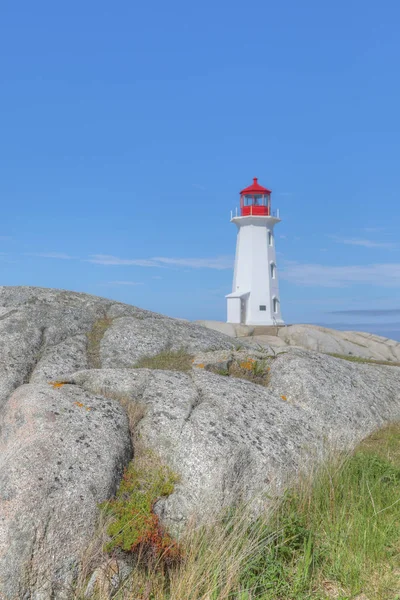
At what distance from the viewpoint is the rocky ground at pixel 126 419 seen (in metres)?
7.71

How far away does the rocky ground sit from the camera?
25.3 feet

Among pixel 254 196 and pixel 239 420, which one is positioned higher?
pixel 254 196

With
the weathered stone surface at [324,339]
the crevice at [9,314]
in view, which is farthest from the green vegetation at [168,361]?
the weathered stone surface at [324,339]

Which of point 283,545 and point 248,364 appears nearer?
point 283,545

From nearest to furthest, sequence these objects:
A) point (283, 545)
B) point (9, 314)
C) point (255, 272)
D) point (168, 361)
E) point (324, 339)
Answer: point (283, 545), point (168, 361), point (9, 314), point (324, 339), point (255, 272)

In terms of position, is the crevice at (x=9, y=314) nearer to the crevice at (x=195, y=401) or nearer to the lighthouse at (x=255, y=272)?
the crevice at (x=195, y=401)

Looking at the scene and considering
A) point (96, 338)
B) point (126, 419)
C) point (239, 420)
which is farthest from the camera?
point (96, 338)

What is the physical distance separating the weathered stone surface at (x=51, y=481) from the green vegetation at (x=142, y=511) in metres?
0.20

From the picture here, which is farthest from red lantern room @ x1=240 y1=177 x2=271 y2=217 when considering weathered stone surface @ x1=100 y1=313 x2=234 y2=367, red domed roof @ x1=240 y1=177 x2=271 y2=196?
weathered stone surface @ x1=100 y1=313 x2=234 y2=367

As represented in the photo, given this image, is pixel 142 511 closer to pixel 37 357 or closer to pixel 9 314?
pixel 37 357

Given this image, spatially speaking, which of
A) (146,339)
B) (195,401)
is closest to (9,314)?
(146,339)

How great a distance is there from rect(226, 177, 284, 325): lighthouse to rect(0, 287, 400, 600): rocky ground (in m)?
39.1

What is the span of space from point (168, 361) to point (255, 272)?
1654 inches

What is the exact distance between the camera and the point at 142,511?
26.7 ft
